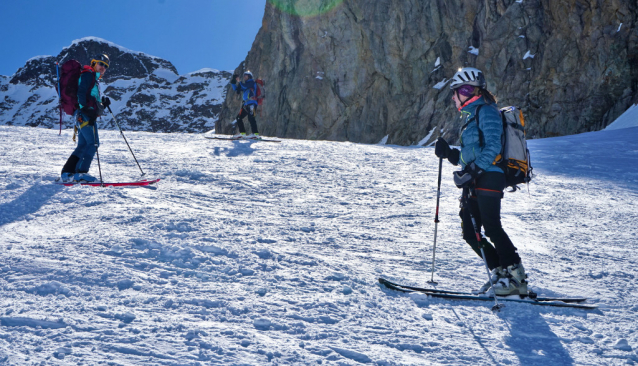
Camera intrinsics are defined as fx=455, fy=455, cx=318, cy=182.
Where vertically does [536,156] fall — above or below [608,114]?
below

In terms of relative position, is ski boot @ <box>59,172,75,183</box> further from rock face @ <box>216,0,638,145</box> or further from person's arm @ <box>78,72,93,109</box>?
rock face @ <box>216,0,638,145</box>

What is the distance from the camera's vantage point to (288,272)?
387cm

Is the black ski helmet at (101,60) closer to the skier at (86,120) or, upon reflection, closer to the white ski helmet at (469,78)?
the skier at (86,120)

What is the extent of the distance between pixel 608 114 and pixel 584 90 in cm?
300

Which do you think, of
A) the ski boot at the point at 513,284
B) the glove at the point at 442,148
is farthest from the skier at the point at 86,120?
the ski boot at the point at 513,284

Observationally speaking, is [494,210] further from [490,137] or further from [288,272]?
[288,272]

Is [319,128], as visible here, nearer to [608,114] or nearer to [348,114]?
Result: [348,114]

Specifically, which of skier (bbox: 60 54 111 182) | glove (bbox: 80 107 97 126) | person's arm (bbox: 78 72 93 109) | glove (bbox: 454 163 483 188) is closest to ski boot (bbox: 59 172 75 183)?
skier (bbox: 60 54 111 182)

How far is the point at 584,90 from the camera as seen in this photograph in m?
30.6

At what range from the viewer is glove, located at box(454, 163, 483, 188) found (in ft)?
11.9

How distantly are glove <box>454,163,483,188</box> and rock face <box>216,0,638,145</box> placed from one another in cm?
1789

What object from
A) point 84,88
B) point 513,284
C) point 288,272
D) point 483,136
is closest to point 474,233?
point 513,284

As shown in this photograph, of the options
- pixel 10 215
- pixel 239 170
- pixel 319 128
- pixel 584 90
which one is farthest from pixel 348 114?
pixel 10 215

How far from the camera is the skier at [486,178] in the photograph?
3.59m
